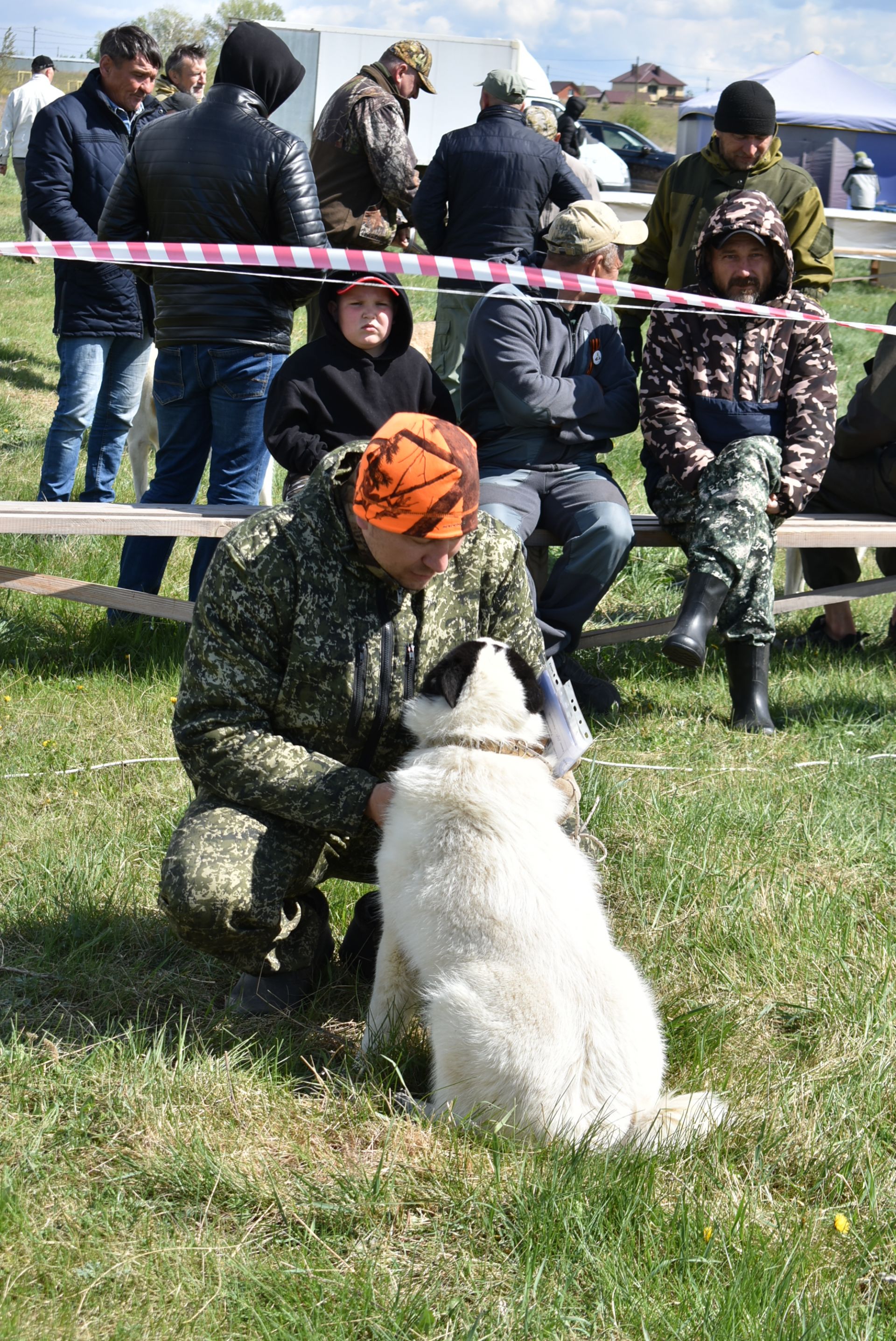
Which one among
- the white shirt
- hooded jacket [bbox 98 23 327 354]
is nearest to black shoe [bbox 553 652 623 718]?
hooded jacket [bbox 98 23 327 354]

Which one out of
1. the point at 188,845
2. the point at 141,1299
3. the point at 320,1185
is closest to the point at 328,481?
the point at 188,845

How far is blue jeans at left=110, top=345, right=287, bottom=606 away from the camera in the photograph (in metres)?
4.97

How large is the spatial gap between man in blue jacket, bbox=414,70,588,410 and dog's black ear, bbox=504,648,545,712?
4345 millimetres

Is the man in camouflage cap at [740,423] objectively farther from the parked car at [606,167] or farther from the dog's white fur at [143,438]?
the parked car at [606,167]

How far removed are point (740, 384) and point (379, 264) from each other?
1680 millimetres

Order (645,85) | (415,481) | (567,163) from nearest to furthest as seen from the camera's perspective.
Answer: (415,481), (567,163), (645,85)

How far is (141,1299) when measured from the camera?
2031 millimetres

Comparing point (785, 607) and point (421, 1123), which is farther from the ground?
point (785, 607)

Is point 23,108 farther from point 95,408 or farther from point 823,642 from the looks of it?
point 823,642

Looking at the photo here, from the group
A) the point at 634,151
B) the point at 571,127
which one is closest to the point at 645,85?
the point at 634,151

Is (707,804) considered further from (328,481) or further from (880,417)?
(880,417)

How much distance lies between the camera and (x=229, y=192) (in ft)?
15.8

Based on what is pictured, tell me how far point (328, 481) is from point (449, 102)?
23.0 metres

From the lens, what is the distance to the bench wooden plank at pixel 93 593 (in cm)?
484
